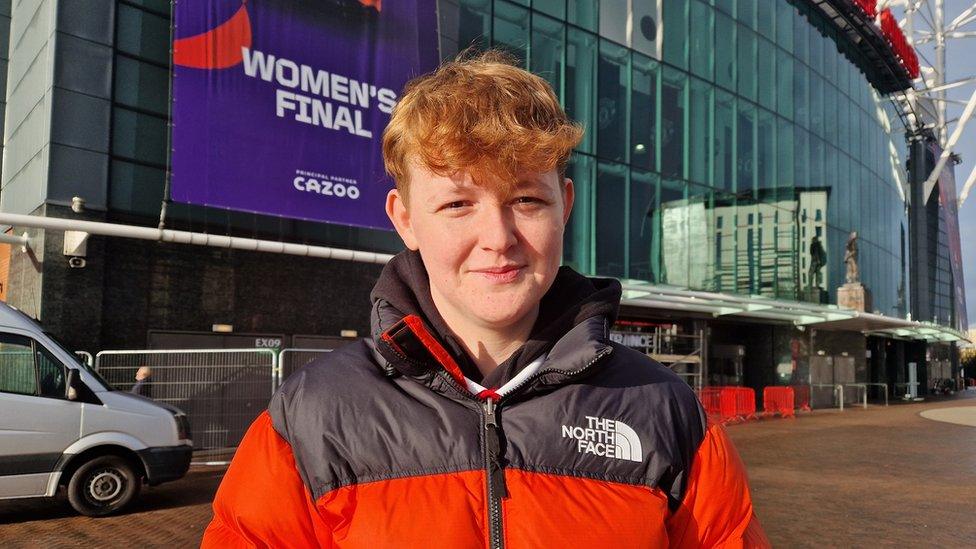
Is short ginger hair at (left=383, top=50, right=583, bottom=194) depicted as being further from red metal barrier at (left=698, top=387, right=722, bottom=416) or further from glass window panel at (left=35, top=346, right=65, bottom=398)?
red metal barrier at (left=698, top=387, right=722, bottom=416)

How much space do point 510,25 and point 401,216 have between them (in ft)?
63.3

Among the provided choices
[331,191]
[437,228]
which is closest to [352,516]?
[437,228]

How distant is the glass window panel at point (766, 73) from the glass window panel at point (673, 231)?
21.6 feet

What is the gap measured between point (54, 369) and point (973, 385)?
88.2m

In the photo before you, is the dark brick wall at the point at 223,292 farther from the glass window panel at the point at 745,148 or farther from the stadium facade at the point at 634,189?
the glass window panel at the point at 745,148

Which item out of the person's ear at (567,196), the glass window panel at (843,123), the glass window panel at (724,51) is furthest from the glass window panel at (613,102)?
the person's ear at (567,196)

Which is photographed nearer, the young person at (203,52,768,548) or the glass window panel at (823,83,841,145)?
the young person at (203,52,768,548)

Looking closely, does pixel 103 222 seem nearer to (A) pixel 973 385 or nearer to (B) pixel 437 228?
(B) pixel 437 228

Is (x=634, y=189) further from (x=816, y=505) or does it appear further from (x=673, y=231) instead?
(x=816, y=505)

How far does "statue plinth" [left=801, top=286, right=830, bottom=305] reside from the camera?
29755 mm

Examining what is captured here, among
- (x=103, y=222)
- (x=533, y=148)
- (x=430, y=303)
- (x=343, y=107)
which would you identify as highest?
(x=343, y=107)

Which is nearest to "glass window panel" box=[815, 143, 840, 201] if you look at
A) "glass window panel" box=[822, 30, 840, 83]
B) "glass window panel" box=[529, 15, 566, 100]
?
"glass window panel" box=[822, 30, 840, 83]

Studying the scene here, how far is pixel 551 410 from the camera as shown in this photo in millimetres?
1735

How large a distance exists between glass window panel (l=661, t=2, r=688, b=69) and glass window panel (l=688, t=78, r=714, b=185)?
97 centimetres
